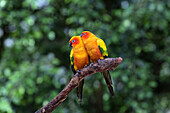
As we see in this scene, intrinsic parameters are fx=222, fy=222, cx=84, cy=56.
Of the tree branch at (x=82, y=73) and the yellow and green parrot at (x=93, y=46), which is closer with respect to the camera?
the tree branch at (x=82, y=73)

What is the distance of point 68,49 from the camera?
11.3 ft

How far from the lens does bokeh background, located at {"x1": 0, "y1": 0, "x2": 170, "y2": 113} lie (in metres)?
3.20

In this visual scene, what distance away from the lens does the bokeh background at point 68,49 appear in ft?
10.5

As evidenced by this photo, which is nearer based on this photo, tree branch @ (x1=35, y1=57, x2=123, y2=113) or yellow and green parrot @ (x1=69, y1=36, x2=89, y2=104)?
tree branch @ (x1=35, y1=57, x2=123, y2=113)

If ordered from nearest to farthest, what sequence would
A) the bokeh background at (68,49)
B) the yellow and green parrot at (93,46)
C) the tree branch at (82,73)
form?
the tree branch at (82,73), the yellow and green parrot at (93,46), the bokeh background at (68,49)

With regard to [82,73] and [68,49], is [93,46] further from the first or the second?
[68,49]

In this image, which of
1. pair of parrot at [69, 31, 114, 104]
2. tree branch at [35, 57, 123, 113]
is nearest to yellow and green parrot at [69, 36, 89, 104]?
pair of parrot at [69, 31, 114, 104]

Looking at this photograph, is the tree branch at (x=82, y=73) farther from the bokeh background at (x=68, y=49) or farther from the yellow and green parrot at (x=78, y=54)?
the bokeh background at (x=68, y=49)

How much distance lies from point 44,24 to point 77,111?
1518mm

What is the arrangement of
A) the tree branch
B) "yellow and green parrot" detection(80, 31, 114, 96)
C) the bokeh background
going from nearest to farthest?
the tree branch < "yellow and green parrot" detection(80, 31, 114, 96) < the bokeh background

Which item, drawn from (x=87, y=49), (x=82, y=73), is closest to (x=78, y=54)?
(x=87, y=49)

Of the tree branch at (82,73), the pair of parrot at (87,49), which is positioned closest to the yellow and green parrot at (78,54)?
the pair of parrot at (87,49)

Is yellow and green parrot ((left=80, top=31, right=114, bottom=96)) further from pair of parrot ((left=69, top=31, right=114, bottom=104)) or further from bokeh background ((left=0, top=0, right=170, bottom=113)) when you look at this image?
bokeh background ((left=0, top=0, right=170, bottom=113))

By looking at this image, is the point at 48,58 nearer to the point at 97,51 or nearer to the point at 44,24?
the point at 44,24
